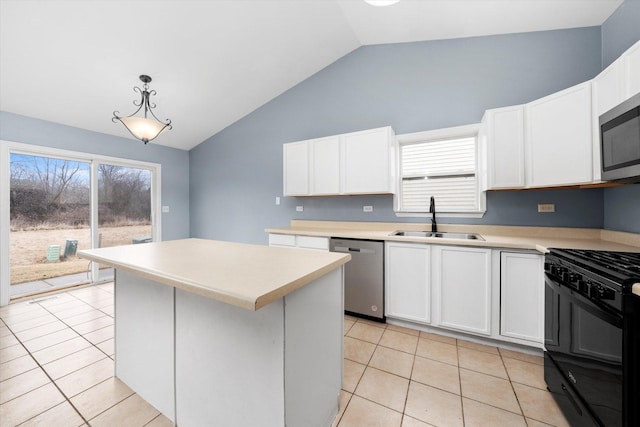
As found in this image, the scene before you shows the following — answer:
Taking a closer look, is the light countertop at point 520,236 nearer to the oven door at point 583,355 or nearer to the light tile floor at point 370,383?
the oven door at point 583,355

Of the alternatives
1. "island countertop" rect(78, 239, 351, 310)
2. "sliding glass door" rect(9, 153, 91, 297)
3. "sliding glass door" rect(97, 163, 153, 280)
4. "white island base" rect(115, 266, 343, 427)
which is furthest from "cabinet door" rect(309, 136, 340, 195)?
"sliding glass door" rect(9, 153, 91, 297)

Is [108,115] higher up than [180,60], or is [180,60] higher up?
[180,60]

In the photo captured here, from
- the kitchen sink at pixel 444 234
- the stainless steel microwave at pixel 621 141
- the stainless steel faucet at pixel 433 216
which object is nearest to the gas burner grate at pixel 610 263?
the stainless steel microwave at pixel 621 141

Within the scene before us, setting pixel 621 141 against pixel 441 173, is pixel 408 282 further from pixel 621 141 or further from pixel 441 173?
pixel 621 141

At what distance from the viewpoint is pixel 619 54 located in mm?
1975

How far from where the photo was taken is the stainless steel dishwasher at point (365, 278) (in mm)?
2492

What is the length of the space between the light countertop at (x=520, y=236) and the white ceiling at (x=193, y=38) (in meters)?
1.93

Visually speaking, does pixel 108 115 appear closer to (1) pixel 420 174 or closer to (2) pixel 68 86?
(2) pixel 68 86

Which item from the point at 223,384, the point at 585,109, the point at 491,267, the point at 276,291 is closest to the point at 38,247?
the point at 223,384

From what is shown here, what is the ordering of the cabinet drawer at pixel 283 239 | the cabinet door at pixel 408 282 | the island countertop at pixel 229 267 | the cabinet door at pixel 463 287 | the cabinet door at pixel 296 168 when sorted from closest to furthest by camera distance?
the island countertop at pixel 229 267 < the cabinet door at pixel 463 287 < the cabinet door at pixel 408 282 < the cabinet drawer at pixel 283 239 < the cabinet door at pixel 296 168

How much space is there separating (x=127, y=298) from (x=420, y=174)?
3053 mm

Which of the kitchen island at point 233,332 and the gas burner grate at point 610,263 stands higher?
the gas burner grate at point 610,263

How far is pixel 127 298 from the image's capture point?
5.19ft

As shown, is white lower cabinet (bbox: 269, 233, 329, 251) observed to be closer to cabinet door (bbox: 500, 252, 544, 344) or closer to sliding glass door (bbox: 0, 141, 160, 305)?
cabinet door (bbox: 500, 252, 544, 344)
